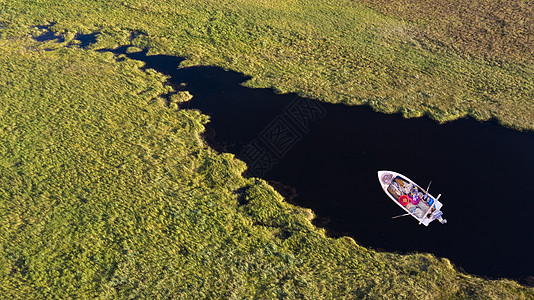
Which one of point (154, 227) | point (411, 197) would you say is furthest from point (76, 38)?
point (411, 197)

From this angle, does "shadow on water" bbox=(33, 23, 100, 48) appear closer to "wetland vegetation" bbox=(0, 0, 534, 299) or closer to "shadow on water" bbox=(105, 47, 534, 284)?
"wetland vegetation" bbox=(0, 0, 534, 299)

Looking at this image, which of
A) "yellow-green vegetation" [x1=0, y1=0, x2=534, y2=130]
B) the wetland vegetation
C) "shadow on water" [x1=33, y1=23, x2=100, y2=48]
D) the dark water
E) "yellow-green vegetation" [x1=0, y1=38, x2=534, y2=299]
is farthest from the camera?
"shadow on water" [x1=33, y1=23, x2=100, y2=48]

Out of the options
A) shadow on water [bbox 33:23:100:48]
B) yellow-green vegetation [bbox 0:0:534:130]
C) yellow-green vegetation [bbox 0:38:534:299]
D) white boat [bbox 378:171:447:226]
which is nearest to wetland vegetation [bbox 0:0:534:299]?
yellow-green vegetation [bbox 0:38:534:299]

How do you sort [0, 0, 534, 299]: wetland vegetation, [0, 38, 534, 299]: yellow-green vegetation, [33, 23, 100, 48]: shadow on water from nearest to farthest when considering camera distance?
[0, 38, 534, 299]: yellow-green vegetation
[0, 0, 534, 299]: wetland vegetation
[33, 23, 100, 48]: shadow on water

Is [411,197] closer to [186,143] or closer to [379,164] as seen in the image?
[379,164]

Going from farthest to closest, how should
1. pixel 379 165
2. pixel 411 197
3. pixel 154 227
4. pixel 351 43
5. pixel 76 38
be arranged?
pixel 76 38 < pixel 351 43 < pixel 379 165 < pixel 411 197 < pixel 154 227

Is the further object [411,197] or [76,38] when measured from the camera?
[76,38]

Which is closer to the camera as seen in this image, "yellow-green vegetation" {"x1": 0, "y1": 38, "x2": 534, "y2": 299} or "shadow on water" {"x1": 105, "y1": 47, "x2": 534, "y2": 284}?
"yellow-green vegetation" {"x1": 0, "y1": 38, "x2": 534, "y2": 299}
